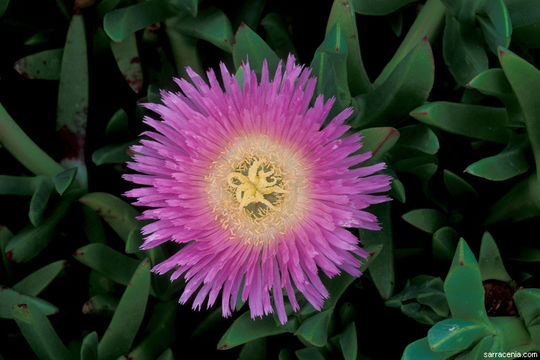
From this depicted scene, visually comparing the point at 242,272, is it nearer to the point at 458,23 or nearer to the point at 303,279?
the point at 303,279

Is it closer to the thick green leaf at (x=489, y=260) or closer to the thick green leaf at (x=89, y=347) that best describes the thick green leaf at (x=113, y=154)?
the thick green leaf at (x=89, y=347)

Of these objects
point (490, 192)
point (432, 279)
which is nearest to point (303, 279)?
point (432, 279)

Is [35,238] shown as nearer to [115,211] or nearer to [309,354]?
[115,211]

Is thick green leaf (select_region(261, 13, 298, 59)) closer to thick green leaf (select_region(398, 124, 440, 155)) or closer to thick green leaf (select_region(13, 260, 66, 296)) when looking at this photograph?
thick green leaf (select_region(398, 124, 440, 155))

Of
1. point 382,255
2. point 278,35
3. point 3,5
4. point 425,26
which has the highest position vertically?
point 3,5

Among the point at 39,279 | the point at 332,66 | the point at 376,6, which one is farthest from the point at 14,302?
the point at 376,6
